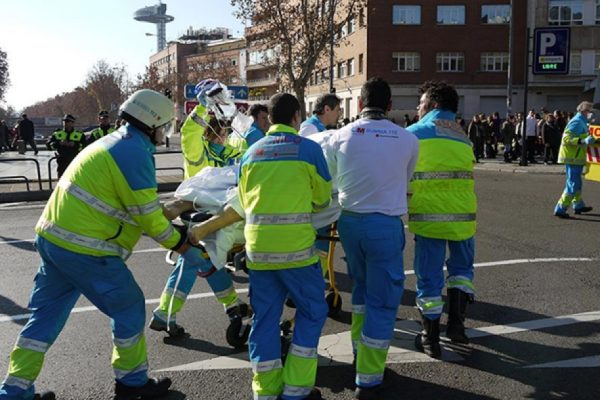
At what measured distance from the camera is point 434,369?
4953 millimetres

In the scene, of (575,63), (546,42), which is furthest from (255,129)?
→ (575,63)

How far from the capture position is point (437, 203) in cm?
530

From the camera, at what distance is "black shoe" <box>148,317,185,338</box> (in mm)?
5730

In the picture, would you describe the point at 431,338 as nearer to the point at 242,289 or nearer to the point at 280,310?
the point at 280,310

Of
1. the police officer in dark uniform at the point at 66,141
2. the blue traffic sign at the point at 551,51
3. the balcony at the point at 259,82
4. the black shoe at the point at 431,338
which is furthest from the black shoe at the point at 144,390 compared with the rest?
the balcony at the point at 259,82

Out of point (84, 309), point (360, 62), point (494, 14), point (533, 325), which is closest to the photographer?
point (533, 325)

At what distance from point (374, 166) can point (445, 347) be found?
1945 mm

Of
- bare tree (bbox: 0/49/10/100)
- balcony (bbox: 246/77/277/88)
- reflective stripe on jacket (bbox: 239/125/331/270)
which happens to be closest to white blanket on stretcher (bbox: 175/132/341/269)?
reflective stripe on jacket (bbox: 239/125/331/270)

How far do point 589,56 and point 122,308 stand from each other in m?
50.2

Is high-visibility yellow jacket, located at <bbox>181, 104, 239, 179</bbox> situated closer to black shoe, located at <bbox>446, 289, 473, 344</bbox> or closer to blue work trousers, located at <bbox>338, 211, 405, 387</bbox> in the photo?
blue work trousers, located at <bbox>338, 211, 405, 387</bbox>

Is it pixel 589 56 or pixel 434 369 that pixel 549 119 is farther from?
pixel 589 56

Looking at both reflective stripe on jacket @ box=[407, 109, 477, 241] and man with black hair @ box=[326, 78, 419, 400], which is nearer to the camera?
man with black hair @ box=[326, 78, 419, 400]

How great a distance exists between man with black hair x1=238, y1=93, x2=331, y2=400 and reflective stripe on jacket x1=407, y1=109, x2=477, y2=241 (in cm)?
143

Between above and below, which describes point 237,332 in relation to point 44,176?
below
